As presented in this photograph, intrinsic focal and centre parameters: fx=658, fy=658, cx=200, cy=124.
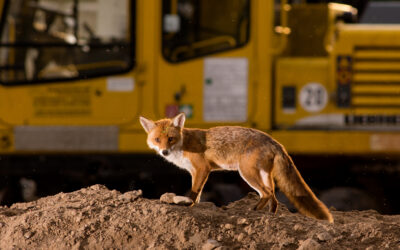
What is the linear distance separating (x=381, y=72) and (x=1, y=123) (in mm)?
4040

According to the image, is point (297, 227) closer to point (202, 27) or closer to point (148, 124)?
point (148, 124)

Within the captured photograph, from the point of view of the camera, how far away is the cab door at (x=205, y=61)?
671 centimetres

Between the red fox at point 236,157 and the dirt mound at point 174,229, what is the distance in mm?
121

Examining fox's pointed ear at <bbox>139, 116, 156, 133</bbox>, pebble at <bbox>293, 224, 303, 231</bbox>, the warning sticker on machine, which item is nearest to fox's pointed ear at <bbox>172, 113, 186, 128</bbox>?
fox's pointed ear at <bbox>139, 116, 156, 133</bbox>

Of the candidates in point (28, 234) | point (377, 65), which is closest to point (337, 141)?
point (377, 65)

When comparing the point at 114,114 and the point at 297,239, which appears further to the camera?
the point at 114,114

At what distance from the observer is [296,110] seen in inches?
268

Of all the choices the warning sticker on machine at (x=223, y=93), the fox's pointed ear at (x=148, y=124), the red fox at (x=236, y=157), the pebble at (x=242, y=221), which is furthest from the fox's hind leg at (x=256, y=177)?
the warning sticker on machine at (x=223, y=93)

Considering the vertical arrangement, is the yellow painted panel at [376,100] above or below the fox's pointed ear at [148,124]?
below

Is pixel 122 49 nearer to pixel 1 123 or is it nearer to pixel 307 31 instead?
pixel 1 123

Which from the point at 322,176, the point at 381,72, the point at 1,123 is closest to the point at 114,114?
the point at 1,123

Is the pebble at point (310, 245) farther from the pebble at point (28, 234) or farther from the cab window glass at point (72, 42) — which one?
the cab window glass at point (72, 42)

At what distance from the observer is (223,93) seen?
22.0 ft

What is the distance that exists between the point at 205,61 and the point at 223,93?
38 centimetres
